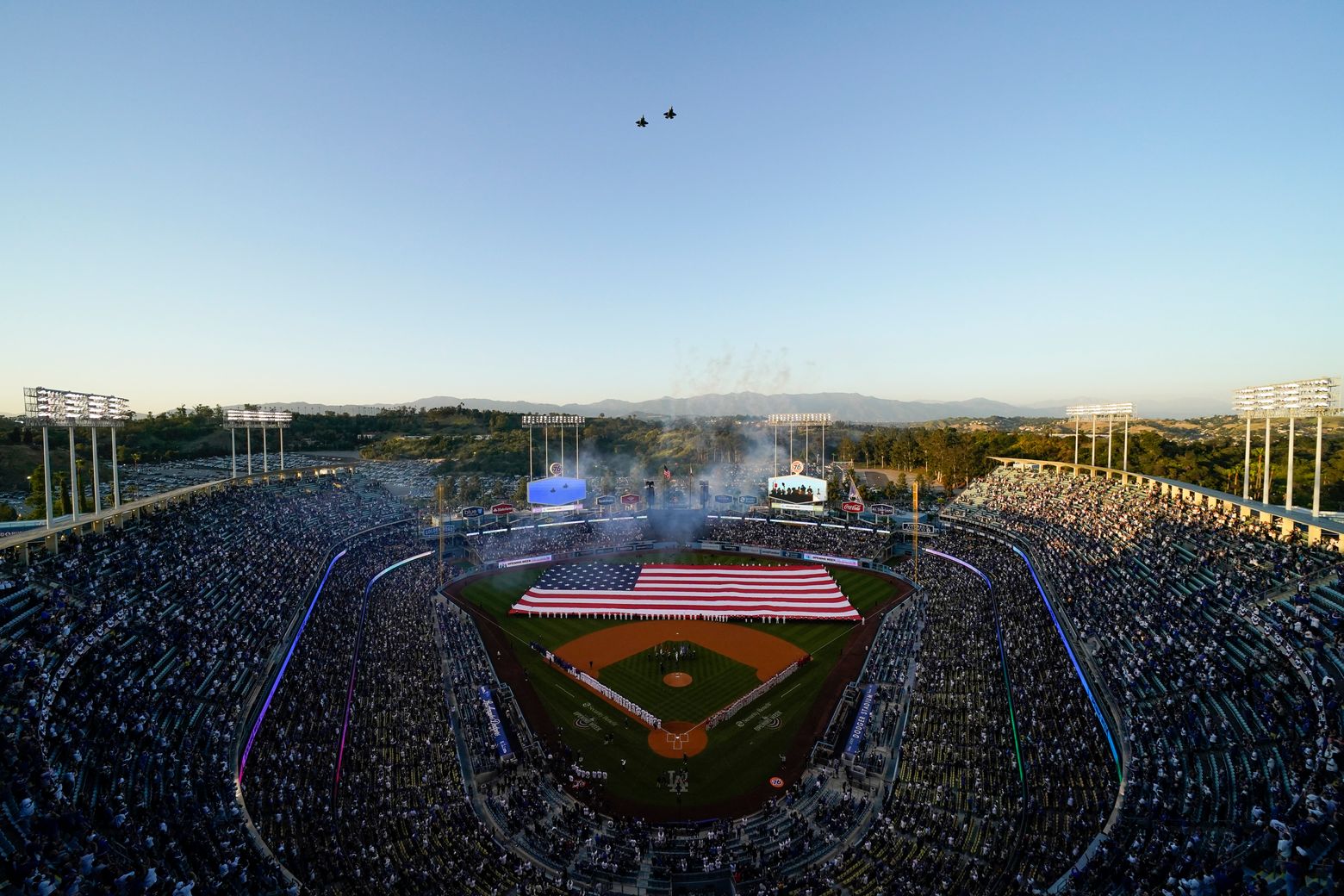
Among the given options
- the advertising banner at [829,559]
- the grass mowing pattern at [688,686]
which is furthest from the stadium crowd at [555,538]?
the grass mowing pattern at [688,686]

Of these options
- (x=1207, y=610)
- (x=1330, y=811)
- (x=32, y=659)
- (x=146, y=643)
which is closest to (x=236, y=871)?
(x=32, y=659)

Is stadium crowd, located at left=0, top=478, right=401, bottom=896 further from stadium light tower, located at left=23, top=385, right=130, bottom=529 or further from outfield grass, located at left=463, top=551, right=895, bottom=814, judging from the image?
outfield grass, located at left=463, top=551, right=895, bottom=814

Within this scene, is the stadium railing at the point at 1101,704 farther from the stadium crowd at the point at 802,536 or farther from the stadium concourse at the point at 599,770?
the stadium crowd at the point at 802,536

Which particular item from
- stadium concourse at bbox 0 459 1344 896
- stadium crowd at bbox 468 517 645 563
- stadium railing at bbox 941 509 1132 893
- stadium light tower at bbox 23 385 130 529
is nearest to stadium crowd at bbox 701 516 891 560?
stadium crowd at bbox 468 517 645 563

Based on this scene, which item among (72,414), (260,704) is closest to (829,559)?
(260,704)

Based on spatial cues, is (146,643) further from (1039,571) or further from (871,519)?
(871,519)

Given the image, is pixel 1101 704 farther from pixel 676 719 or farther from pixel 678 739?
pixel 676 719
